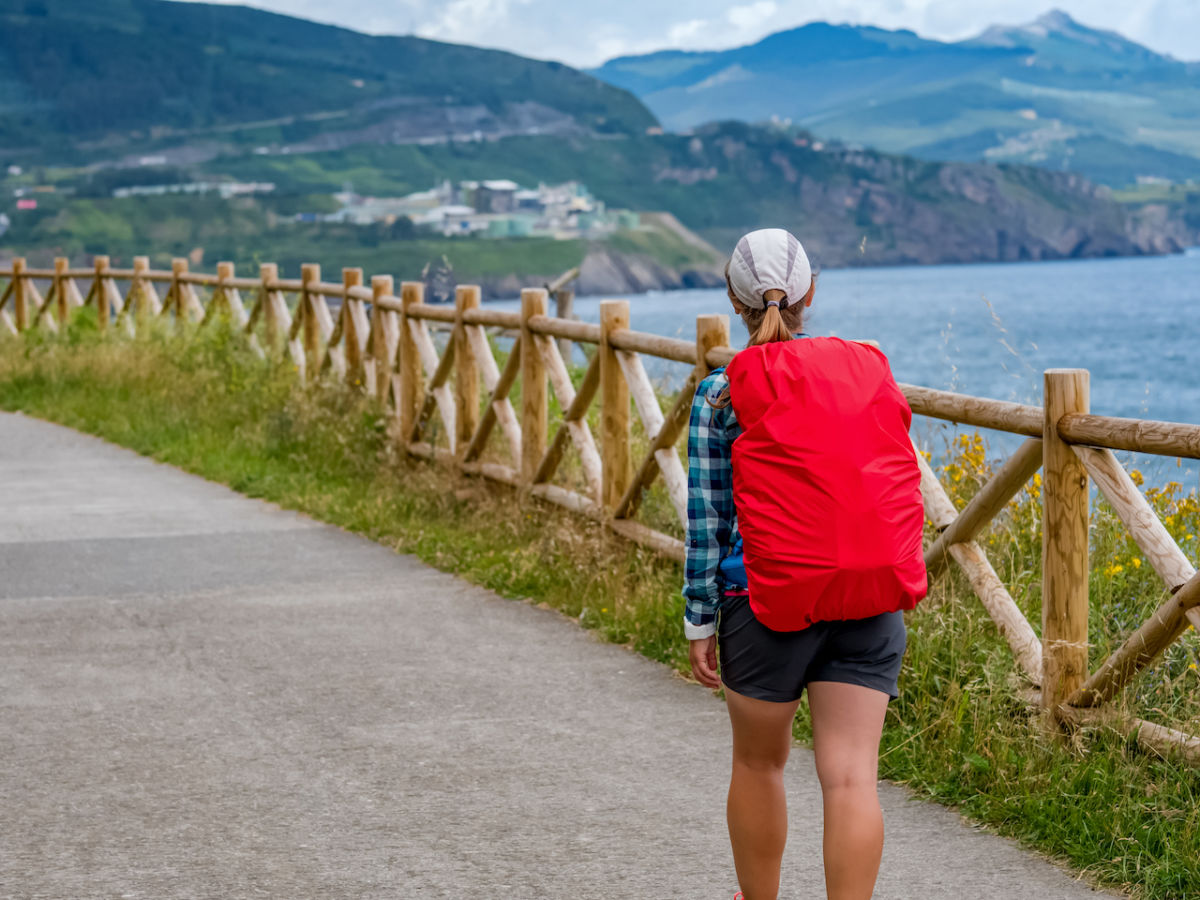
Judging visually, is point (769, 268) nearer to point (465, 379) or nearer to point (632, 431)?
point (632, 431)

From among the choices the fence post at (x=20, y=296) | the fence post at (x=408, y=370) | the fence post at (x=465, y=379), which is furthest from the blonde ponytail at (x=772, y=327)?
the fence post at (x=20, y=296)

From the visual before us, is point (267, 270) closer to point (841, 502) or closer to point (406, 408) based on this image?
point (406, 408)

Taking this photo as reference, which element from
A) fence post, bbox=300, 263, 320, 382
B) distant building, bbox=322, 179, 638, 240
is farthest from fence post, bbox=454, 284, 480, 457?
distant building, bbox=322, 179, 638, 240

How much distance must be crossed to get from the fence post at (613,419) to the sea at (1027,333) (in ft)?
3.77

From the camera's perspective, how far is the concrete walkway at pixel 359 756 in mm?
4270

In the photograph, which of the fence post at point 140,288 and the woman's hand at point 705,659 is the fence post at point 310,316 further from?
the woman's hand at point 705,659

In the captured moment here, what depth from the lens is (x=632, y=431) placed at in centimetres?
1002

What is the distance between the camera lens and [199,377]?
15.1m

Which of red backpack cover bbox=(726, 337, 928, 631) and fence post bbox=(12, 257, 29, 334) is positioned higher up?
red backpack cover bbox=(726, 337, 928, 631)

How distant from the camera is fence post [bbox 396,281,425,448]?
36.9ft

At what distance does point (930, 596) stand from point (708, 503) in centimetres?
291

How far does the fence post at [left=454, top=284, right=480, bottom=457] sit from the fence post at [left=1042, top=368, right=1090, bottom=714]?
575 cm

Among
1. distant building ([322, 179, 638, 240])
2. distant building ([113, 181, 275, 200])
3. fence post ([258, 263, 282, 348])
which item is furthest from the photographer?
distant building ([113, 181, 275, 200])

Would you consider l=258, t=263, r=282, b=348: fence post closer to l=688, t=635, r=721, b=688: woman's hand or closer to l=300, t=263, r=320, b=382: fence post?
l=300, t=263, r=320, b=382: fence post
